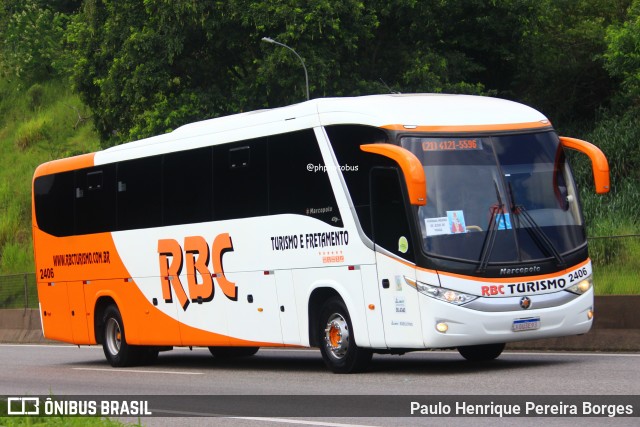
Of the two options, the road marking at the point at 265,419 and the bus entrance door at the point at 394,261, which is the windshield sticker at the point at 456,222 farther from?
the road marking at the point at 265,419

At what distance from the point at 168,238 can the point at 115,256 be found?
1.82 metres

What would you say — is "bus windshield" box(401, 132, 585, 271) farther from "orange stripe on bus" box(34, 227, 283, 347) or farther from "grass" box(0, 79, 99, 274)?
"grass" box(0, 79, 99, 274)

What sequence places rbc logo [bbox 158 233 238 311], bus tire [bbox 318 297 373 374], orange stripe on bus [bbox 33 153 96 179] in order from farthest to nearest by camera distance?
orange stripe on bus [bbox 33 153 96 179] < rbc logo [bbox 158 233 238 311] < bus tire [bbox 318 297 373 374]

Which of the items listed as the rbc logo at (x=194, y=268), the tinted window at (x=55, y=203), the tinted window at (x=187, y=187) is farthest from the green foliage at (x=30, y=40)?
the rbc logo at (x=194, y=268)

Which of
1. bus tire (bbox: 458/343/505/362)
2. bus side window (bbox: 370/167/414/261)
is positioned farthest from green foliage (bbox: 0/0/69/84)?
bus side window (bbox: 370/167/414/261)

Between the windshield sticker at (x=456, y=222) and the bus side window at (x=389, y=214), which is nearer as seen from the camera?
the windshield sticker at (x=456, y=222)

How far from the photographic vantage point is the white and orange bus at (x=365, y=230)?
14.9 m

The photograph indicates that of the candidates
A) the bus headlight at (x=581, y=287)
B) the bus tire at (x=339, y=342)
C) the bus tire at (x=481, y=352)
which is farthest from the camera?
the bus tire at (x=481, y=352)

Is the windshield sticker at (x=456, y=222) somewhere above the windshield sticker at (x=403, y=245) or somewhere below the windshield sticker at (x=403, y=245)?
above

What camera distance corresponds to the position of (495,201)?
15188 mm

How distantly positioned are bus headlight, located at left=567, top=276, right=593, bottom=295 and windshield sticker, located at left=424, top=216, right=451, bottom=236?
1749 mm

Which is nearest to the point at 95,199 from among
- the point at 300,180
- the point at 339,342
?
the point at 300,180

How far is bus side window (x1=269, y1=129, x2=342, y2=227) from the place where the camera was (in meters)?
16.4

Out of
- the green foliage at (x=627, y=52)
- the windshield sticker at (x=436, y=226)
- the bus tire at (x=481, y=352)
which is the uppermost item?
the green foliage at (x=627, y=52)
